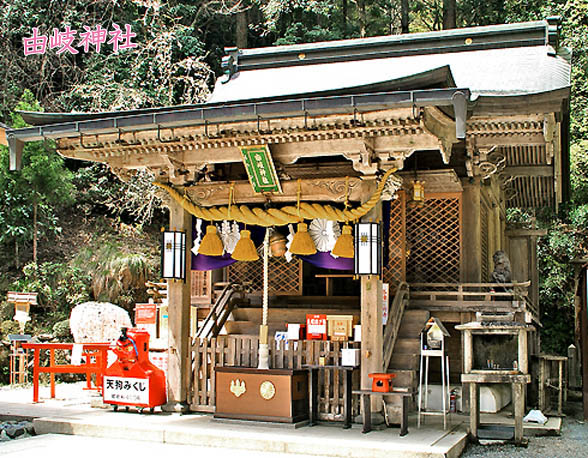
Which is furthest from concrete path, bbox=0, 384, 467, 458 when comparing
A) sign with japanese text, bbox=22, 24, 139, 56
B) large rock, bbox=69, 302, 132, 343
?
sign with japanese text, bbox=22, 24, 139, 56


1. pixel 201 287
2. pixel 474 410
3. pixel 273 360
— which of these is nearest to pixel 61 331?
pixel 201 287

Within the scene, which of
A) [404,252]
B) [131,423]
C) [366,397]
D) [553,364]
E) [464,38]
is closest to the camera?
[366,397]

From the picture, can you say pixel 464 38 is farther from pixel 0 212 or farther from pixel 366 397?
pixel 0 212

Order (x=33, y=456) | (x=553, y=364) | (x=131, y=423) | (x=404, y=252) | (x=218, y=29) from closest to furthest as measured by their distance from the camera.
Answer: (x=33, y=456) → (x=131, y=423) → (x=404, y=252) → (x=553, y=364) → (x=218, y=29)

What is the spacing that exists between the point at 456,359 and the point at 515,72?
17.6ft

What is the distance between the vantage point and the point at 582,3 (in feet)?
76.5

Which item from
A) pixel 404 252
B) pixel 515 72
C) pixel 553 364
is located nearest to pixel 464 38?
pixel 515 72

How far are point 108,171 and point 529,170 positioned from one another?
602 inches

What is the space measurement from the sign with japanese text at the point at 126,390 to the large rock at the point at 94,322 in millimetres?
3468

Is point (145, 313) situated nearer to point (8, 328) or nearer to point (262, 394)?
point (262, 394)

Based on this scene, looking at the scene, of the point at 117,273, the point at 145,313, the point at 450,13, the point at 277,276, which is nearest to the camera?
the point at 277,276

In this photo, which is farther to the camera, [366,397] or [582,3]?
[582,3]

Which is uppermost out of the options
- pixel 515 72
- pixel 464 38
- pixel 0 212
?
pixel 464 38

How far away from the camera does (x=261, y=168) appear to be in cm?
1020
